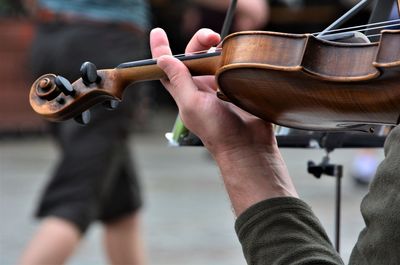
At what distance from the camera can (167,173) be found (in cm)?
783

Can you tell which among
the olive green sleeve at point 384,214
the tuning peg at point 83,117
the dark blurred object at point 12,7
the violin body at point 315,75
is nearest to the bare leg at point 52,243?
the tuning peg at point 83,117

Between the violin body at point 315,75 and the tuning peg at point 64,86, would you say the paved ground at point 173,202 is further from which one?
the violin body at point 315,75

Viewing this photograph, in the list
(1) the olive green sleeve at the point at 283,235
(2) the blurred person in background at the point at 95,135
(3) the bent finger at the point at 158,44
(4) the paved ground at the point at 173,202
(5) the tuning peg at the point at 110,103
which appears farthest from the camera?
(4) the paved ground at the point at 173,202

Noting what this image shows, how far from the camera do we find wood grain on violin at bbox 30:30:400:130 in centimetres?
137

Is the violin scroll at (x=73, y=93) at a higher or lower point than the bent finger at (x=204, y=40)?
lower

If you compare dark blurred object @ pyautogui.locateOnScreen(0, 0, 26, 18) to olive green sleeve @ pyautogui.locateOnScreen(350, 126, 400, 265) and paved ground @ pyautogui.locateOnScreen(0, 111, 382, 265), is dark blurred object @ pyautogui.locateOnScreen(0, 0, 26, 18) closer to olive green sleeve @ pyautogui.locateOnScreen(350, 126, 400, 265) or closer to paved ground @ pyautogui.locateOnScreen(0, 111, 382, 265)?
paved ground @ pyautogui.locateOnScreen(0, 111, 382, 265)

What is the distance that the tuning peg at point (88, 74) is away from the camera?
1.73m

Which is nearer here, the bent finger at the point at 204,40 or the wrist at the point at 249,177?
the wrist at the point at 249,177

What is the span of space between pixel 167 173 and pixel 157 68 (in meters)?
6.19

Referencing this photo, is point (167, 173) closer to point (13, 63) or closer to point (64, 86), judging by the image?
point (13, 63)

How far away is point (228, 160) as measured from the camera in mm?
1604

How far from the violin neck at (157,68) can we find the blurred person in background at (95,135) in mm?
1789

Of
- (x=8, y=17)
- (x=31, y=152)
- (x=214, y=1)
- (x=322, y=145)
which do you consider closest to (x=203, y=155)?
(x=31, y=152)

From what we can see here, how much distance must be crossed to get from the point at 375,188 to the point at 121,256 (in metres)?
2.43
